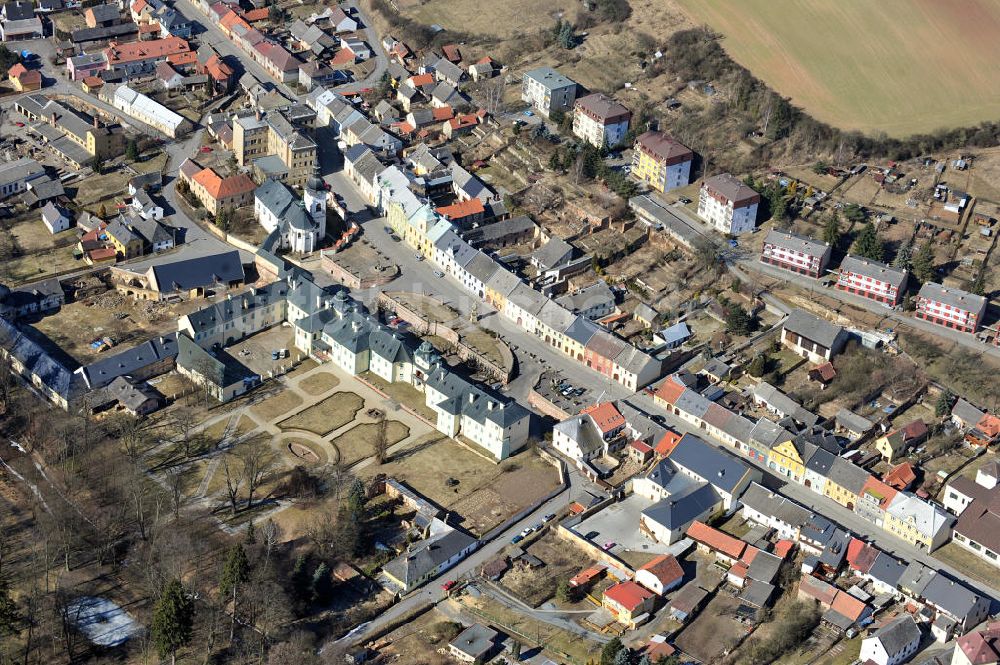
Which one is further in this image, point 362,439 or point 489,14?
point 489,14

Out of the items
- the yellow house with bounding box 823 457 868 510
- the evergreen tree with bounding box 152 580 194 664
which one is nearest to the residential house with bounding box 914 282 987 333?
the yellow house with bounding box 823 457 868 510

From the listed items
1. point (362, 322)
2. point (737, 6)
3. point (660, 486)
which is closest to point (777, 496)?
point (660, 486)

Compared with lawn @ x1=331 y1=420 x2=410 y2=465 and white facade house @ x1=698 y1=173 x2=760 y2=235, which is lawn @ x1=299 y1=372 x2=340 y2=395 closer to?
lawn @ x1=331 y1=420 x2=410 y2=465

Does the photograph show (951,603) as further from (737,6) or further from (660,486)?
(737,6)

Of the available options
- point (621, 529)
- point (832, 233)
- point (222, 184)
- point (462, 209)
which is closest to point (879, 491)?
point (621, 529)

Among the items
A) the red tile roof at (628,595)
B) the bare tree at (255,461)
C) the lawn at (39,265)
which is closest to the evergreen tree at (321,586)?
the bare tree at (255,461)

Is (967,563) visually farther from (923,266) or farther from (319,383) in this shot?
(319,383)
